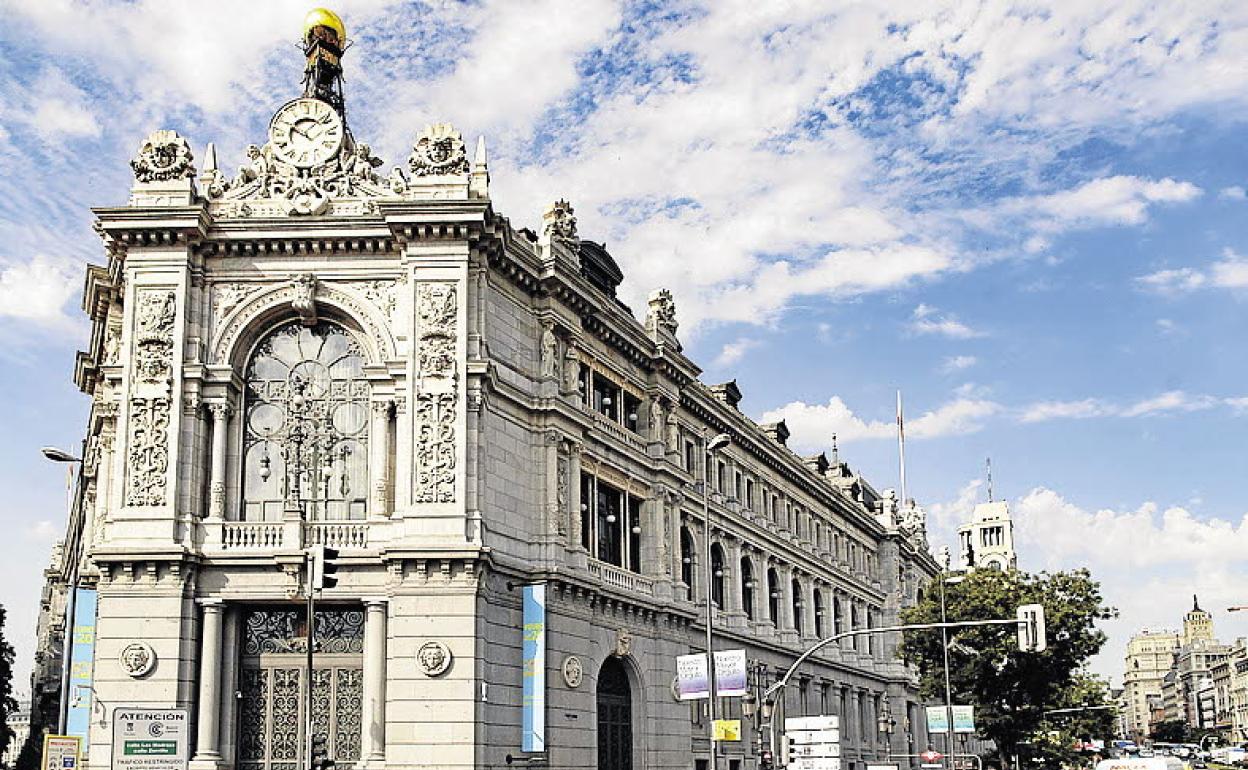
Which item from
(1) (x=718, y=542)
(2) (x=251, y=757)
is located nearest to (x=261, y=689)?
(2) (x=251, y=757)

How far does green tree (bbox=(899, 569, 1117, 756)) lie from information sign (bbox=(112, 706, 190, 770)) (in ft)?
164

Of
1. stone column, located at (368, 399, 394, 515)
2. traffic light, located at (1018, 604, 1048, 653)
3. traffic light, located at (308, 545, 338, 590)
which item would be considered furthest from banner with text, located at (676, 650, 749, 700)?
traffic light, located at (308, 545, 338, 590)

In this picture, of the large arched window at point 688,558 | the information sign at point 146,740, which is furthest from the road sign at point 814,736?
the information sign at point 146,740

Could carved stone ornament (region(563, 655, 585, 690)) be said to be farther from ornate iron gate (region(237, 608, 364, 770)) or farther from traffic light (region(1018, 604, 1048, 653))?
traffic light (region(1018, 604, 1048, 653))

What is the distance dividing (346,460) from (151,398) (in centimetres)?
612

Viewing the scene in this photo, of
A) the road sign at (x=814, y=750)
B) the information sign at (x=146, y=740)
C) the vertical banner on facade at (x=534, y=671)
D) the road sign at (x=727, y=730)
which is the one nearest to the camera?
the information sign at (x=146, y=740)

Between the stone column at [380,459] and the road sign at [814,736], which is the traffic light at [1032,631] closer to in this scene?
the road sign at [814,736]

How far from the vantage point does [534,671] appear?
43219mm

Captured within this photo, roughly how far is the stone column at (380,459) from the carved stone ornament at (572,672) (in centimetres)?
879

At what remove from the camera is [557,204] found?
168 feet

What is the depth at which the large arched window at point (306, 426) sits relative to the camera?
139 feet

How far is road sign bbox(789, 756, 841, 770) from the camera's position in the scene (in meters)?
44.7

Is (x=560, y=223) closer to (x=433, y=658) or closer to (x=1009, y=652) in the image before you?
(x=433, y=658)

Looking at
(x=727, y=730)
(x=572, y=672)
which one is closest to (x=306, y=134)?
(x=572, y=672)
